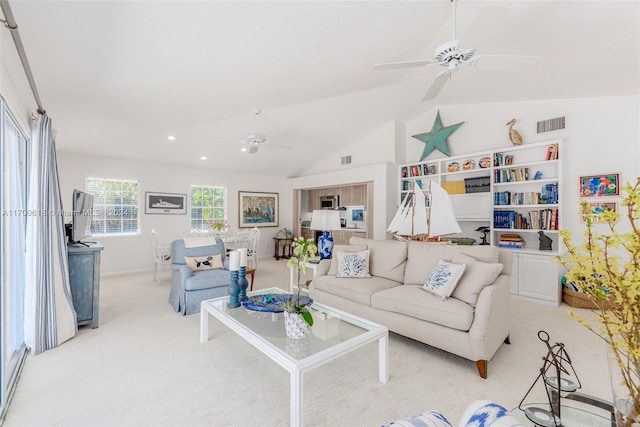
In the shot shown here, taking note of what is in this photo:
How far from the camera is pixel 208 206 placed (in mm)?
6918

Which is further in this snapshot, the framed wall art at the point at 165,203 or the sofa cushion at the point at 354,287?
the framed wall art at the point at 165,203

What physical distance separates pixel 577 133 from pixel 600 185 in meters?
0.80

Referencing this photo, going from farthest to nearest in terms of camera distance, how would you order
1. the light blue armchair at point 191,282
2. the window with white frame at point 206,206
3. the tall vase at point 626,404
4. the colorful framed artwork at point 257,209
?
the colorful framed artwork at point 257,209 < the window with white frame at point 206,206 < the light blue armchair at point 191,282 < the tall vase at point 626,404

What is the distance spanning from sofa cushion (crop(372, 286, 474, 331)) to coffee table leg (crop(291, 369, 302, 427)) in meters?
1.34

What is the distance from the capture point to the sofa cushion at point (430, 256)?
276 centimetres

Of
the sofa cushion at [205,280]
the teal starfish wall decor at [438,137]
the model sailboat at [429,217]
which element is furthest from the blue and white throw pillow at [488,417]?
the teal starfish wall decor at [438,137]

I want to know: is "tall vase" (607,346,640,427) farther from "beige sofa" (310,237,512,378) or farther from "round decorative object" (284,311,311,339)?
"round decorative object" (284,311,311,339)

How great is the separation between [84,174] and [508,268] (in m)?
6.79

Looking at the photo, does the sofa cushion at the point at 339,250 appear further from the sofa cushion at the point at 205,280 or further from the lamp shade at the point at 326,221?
the sofa cushion at the point at 205,280

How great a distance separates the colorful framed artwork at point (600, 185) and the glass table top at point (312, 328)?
12.8ft

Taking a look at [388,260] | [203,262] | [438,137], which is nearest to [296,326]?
[388,260]

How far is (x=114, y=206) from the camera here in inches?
222

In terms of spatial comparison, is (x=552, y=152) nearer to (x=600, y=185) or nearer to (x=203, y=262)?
(x=600, y=185)

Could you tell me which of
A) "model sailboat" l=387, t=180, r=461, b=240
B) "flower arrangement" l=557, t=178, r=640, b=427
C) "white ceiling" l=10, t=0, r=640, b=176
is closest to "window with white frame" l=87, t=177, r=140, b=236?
"white ceiling" l=10, t=0, r=640, b=176
